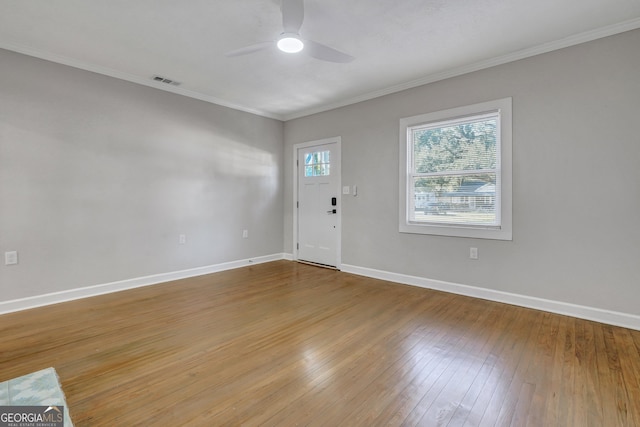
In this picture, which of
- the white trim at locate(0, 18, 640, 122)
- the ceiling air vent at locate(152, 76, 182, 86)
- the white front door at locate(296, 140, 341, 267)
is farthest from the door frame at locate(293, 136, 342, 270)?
the ceiling air vent at locate(152, 76, 182, 86)

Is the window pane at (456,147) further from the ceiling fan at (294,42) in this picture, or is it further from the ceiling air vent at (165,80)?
the ceiling air vent at (165,80)

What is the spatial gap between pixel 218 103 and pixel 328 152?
6.25 feet

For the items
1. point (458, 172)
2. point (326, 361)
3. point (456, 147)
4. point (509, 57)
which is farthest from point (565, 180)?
point (326, 361)

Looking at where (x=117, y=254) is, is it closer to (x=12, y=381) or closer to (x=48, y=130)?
(x=48, y=130)

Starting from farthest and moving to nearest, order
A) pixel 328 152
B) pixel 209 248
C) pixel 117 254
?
pixel 328 152
pixel 209 248
pixel 117 254

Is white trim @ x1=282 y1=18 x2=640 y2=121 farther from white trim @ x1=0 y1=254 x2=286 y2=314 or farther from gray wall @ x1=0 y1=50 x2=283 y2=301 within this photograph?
white trim @ x1=0 y1=254 x2=286 y2=314

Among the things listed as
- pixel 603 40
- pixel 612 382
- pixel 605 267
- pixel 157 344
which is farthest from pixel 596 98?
pixel 157 344

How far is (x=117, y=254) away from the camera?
376 cm

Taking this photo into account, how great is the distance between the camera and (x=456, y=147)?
12.2ft

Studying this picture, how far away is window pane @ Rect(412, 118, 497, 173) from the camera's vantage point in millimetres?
3479

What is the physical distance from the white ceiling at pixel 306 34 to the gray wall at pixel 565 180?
0.23 meters

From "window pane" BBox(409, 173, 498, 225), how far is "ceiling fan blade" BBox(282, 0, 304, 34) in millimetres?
2517

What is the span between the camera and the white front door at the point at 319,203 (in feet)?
16.4

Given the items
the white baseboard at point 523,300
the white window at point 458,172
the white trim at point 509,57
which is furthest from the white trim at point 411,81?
the white baseboard at point 523,300
